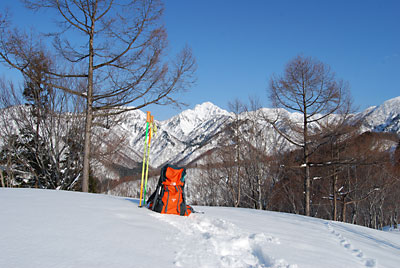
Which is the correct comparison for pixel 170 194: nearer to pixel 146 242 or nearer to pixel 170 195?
pixel 170 195

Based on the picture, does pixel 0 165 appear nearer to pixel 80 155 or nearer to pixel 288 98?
pixel 80 155

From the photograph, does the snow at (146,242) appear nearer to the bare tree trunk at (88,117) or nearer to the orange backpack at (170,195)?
the orange backpack at (170,195)

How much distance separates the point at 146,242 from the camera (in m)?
2.90

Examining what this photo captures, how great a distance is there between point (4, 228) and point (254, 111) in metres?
15.9

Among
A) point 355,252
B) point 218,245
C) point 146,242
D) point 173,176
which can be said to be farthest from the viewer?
point 173,176

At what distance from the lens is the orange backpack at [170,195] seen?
486 cm

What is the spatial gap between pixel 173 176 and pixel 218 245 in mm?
2124

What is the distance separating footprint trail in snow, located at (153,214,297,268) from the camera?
271 centimetres

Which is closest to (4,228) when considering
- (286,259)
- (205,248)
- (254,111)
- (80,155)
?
(205,248)

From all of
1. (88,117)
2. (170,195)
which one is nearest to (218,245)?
(170,195)

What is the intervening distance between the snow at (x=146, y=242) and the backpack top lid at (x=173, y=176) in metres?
0.71

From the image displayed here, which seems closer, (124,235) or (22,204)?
(124,235)

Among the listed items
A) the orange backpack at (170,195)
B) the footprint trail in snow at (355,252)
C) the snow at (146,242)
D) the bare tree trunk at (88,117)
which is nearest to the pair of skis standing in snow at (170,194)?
the orange backpack at (170,195)

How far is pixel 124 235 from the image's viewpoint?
299 cm
